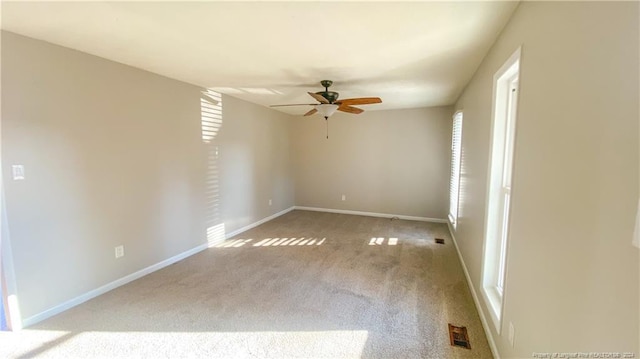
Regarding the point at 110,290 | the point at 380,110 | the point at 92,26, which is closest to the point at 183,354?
the point at 110,290

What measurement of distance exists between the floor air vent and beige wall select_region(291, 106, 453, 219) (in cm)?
348

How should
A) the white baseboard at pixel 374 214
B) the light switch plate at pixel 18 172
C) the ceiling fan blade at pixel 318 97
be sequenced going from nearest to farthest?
the light switch plate at pixel 18 172 < the ceiling fan blade at pixel 318 97 < the white baseboard at pixel 374 214

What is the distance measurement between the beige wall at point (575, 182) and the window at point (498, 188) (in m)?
0.36

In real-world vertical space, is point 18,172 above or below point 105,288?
above

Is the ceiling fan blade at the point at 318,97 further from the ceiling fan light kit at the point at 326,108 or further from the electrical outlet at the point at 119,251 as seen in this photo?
the electrical outlet at the point at 119,251

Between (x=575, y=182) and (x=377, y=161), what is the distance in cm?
470

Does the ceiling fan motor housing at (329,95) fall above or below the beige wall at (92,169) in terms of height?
above

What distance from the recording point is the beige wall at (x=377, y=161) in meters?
5.22

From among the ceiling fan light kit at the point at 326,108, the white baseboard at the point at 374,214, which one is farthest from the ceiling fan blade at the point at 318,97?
the white baseboard at the point at 374,214

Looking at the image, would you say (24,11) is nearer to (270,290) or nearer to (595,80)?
(270,290)

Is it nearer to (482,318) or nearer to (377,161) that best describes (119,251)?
(482,318)

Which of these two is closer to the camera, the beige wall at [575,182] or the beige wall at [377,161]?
the beige wall at [575,182]

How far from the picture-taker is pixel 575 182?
3.23ft

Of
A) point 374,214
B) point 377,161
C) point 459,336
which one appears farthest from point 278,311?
point 377,161
